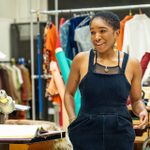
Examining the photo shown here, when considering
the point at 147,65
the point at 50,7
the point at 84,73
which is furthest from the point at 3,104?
the point at 50,7

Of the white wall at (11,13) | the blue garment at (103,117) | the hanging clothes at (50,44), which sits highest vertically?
the white wall at (11,13)

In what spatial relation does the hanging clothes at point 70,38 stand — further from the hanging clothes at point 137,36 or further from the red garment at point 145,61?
the red garment at point 145,61

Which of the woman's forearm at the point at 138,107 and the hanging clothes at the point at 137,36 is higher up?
the hanging clothes at the point at 137,36

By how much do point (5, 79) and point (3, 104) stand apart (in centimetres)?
319

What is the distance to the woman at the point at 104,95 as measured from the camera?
140 centimetres

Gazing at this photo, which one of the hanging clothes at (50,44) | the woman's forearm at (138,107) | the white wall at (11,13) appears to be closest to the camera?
the woman's forearm at (138,107)

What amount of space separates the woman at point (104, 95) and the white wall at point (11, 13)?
4159 millimetres

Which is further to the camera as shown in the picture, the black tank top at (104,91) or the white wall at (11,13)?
the white wall at (11,13)

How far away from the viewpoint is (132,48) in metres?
3.47

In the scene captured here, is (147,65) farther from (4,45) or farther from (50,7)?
(4,45)

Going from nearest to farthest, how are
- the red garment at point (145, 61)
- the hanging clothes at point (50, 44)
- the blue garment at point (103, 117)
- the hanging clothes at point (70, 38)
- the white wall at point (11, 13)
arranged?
the blue garment at point (103, 117), the red garment at point (145, 61), the hanging clothes at point (70, 38), the hanging clothes at point (50, 44), the white wall at point (11, 13)

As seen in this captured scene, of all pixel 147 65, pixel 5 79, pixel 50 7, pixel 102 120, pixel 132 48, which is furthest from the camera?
pixel 50 7

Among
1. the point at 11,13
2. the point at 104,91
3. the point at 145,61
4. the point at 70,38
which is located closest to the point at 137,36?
the point at 145,61

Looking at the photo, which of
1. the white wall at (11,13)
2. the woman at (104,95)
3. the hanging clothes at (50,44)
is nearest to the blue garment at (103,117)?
the woman at (104,95)
